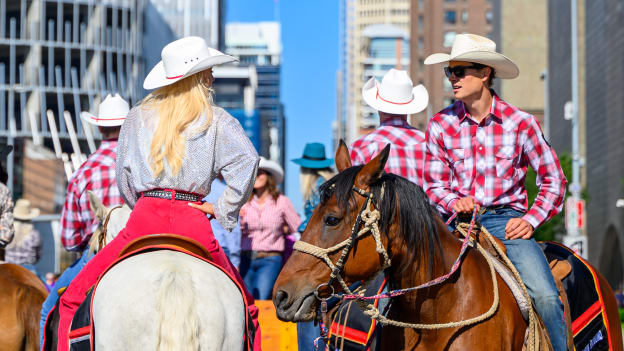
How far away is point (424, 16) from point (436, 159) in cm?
12751

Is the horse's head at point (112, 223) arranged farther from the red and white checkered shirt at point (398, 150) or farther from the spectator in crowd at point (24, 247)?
the spectator in crowd at point (24, 247)

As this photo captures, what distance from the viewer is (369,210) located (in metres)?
5.52

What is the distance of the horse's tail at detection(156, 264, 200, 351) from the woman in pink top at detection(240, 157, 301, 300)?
754cm

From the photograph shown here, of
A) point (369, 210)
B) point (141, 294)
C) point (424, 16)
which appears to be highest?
point (424, 16)

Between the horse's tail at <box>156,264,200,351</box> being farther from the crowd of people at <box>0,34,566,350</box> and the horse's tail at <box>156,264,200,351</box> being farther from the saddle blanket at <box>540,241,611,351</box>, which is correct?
the saddle blanket at <box>540,241,611,351</box>

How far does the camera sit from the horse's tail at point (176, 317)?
15.4 ft

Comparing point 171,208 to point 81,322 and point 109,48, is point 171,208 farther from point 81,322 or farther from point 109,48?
point 109,48

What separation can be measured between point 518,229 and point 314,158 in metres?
6.01

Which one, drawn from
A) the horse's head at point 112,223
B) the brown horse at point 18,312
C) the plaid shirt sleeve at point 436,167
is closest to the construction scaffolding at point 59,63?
the brown horse at point 18,312

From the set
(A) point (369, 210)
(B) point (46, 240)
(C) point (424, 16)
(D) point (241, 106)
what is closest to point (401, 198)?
(A) point (369, 210)

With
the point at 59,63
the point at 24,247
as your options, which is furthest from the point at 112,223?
the point at 59,63

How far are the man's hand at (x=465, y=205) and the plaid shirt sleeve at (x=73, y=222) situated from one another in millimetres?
4325

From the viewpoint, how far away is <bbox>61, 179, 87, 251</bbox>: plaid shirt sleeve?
9.38 m

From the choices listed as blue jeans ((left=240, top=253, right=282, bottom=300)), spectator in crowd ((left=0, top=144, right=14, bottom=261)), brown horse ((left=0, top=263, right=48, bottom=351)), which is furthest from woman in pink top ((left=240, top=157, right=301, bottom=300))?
brown horse ((left=0, top=263, right=48, bottom=351))
